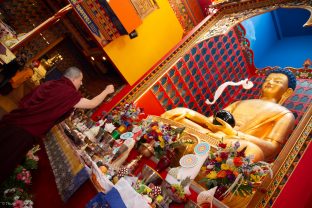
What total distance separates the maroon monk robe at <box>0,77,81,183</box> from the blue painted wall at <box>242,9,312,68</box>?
339 cm

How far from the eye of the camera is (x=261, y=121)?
3.40 m

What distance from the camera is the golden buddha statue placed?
296cm

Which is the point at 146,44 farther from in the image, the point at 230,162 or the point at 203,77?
the point at 230,162

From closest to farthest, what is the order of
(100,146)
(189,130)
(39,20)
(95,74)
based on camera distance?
(100,146)
(189,130)
(39,20)
(95,74)

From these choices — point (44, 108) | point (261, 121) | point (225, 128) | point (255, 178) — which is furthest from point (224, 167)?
point (44, 108)

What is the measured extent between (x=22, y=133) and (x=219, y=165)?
1.94 metres

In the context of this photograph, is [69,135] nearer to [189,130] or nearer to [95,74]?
[189,130]

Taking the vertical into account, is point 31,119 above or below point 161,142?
above

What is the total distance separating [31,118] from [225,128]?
220 cm

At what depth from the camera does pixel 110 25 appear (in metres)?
5.22

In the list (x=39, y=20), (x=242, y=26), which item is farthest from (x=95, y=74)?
(x=242, y=26)

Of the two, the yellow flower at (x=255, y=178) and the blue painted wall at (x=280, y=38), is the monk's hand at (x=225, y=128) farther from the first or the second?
the blue painted wall at (x=280, y=38)

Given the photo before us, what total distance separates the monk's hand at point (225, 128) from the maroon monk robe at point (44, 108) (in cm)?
172

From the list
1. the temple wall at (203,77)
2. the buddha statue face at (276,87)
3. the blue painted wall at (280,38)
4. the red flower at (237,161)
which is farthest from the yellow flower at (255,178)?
the blue painted wall at (280,38)
